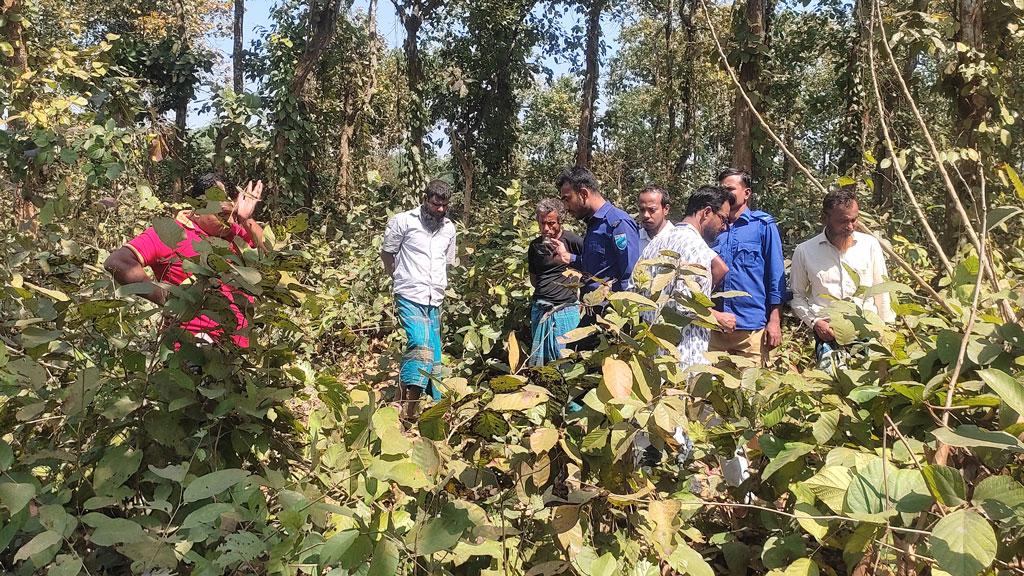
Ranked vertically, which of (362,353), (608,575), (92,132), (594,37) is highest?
(594,37)

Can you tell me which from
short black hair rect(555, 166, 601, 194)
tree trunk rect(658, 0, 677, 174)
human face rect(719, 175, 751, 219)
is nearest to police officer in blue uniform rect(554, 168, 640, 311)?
short black hair rect(555, 166, 601, 194)

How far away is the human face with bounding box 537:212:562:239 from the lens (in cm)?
411

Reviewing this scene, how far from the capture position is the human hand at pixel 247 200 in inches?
81.6

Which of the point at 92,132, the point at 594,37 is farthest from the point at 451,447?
the point at 594,37

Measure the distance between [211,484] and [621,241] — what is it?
9.09 ft

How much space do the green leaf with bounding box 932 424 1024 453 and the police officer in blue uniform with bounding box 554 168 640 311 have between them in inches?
103

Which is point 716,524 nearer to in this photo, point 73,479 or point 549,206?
point 73,479

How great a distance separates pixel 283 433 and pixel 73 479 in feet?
1.66

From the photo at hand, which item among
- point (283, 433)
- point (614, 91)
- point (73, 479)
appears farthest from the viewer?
point (614, 91)

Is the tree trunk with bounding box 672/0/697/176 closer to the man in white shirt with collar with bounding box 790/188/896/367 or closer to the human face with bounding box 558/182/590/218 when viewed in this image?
the human face with bounding box 558/182/590/218

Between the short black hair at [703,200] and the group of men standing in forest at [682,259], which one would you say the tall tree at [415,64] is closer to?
the group of men standing in forest at [682,259]

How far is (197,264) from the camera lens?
1.67 m

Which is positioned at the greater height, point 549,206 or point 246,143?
point 246,143

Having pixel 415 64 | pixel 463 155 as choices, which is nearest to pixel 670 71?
pixel 463 155
